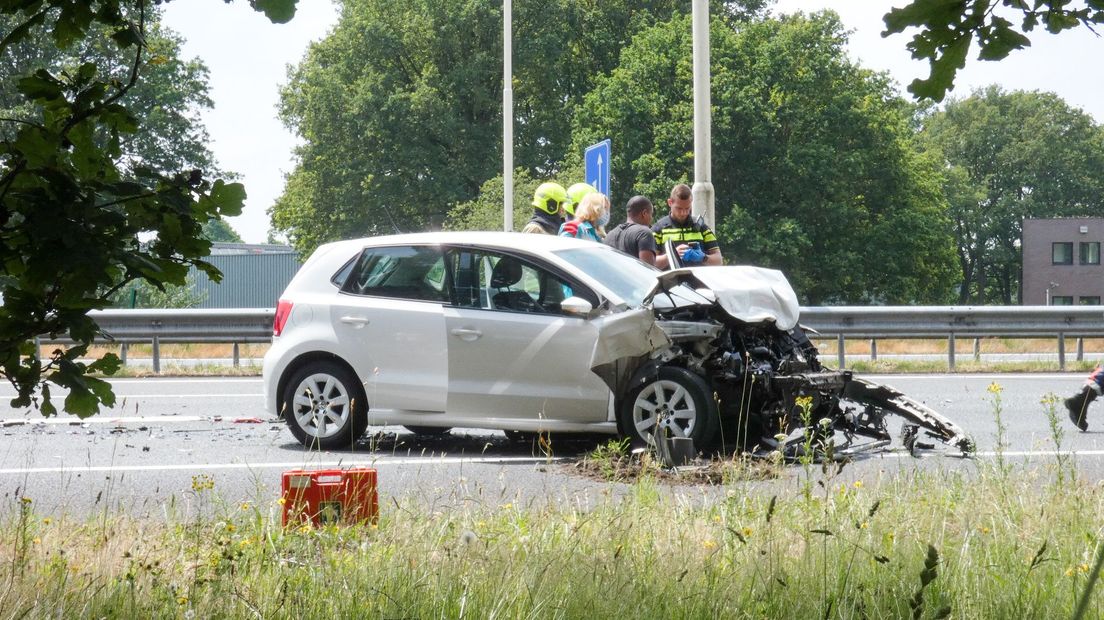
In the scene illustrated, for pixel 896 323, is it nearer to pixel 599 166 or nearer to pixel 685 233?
pixel 599 166

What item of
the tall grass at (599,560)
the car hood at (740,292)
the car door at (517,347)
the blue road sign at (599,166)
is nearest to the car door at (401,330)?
the car door at (517,347)

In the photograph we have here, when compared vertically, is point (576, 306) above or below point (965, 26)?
below

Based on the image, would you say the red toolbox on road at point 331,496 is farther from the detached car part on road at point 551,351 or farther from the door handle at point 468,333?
the door handle at point 468,333

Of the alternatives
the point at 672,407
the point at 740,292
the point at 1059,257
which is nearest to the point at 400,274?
the point at 672,407

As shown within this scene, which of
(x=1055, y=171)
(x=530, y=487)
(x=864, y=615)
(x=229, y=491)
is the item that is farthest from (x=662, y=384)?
(x=1055, y=171)

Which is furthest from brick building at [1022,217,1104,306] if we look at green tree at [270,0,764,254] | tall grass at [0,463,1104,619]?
tall grass at [0,463,1104,619]

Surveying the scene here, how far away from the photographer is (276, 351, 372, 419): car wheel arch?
367 inches

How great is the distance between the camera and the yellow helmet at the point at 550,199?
37.2ft

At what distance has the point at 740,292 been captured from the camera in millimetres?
8297

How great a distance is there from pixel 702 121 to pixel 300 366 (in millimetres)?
6125

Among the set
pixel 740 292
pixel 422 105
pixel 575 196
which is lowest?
pixel 740 292

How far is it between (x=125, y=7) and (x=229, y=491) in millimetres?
4695

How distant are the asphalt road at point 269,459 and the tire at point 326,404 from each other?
0.51 feet

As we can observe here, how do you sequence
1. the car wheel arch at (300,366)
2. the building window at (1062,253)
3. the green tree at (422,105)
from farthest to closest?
the building window at (1062,253) → the green tree at (422,105) → the car wheel arch at (300,366)
